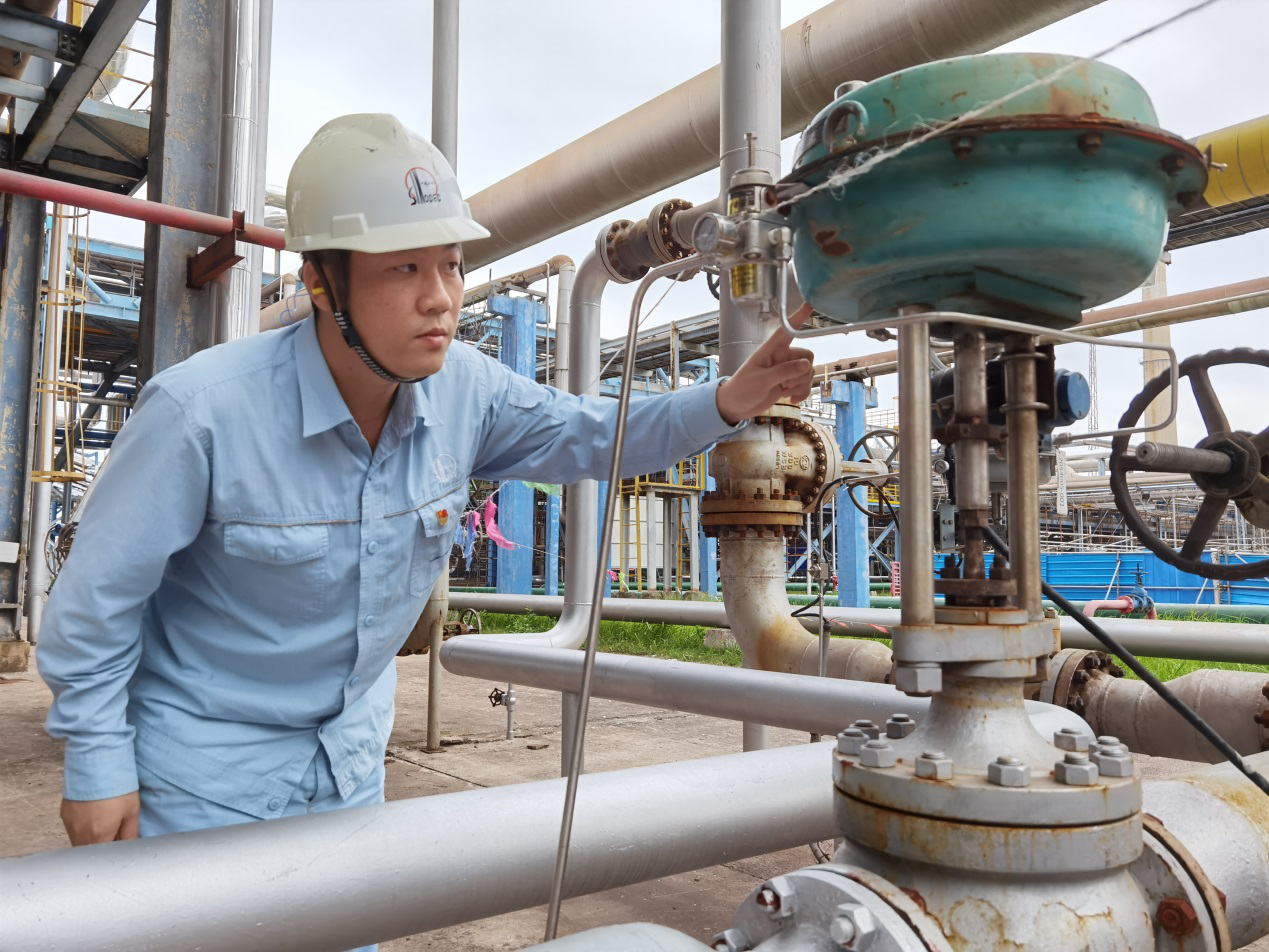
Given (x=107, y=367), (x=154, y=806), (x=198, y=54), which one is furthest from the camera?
(x=107, y=367)

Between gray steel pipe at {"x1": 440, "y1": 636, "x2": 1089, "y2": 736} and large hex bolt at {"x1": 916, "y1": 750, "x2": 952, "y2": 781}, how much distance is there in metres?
0.53

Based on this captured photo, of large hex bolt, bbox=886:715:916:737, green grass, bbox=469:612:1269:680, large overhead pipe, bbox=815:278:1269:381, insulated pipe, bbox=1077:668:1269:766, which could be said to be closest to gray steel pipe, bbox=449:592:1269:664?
insulated pipe, bbox=1077:668:1269:766

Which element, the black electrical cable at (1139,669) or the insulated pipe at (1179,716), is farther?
the insulated pipe at (1179,716)

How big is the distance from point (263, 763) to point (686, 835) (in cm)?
50

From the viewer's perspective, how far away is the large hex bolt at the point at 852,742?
863mm

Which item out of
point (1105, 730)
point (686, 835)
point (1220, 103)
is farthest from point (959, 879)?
point (1105, 730)

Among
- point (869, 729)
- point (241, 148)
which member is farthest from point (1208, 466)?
point (241, 148)

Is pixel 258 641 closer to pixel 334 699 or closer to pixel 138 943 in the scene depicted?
pixel 334 699

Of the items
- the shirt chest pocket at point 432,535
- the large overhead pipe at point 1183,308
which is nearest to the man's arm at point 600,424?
the shirt chest pocket at point 432,535

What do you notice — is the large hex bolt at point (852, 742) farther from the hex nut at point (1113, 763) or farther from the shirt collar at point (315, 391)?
the shirt collar at point (315, 391)

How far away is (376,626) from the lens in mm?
1160

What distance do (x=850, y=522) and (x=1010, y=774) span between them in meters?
8.98

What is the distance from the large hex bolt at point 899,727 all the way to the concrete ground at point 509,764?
4.68ft

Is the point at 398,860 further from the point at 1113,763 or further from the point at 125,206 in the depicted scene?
the point at 125,206
